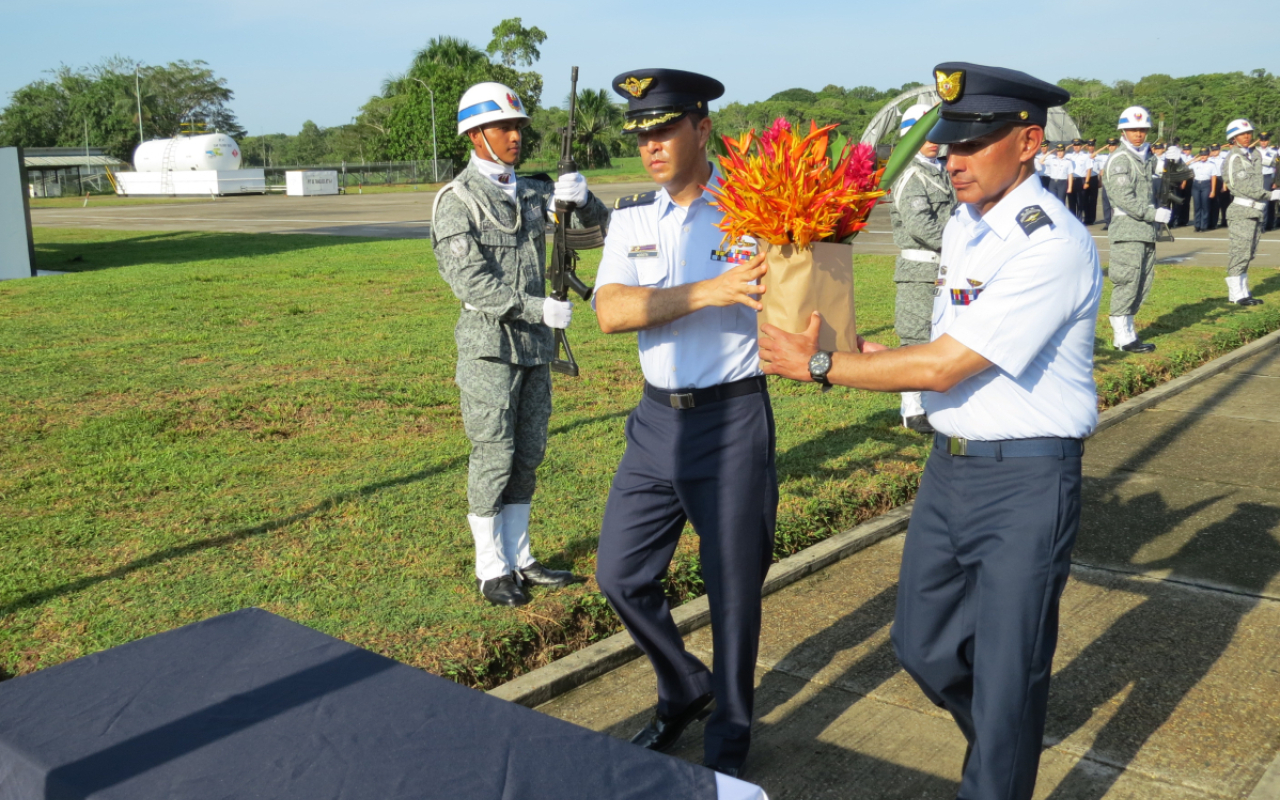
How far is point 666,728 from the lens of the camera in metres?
3.62

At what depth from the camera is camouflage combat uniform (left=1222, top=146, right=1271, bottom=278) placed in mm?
13906

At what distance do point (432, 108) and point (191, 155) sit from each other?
15224 millimetres

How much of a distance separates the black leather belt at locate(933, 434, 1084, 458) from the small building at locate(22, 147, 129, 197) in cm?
6823

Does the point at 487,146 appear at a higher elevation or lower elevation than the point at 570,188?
higher

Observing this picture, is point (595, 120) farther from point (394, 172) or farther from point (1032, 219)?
point (1032, 219)

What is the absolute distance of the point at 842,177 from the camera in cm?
274

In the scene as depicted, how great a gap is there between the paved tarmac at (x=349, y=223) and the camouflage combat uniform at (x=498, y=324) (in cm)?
1661

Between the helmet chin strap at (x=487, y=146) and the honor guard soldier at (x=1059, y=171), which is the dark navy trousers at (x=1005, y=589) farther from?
the honor guard soldier at (x=1059, y=171)

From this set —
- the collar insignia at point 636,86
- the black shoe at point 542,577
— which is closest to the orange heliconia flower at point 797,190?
the collar insignia at point 636,86

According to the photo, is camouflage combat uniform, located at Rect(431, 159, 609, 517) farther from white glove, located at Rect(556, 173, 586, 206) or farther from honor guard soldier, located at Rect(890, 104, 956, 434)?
honor guard soldier, located at Rect(890, 104, 956, 434)

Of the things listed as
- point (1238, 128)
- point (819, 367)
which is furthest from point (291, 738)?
point (1238, 128)

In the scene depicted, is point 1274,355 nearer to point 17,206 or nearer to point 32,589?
point 32,589

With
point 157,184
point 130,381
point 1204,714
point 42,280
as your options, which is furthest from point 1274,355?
point 157,184

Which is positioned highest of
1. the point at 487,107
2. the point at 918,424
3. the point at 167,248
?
the point at 487,107
